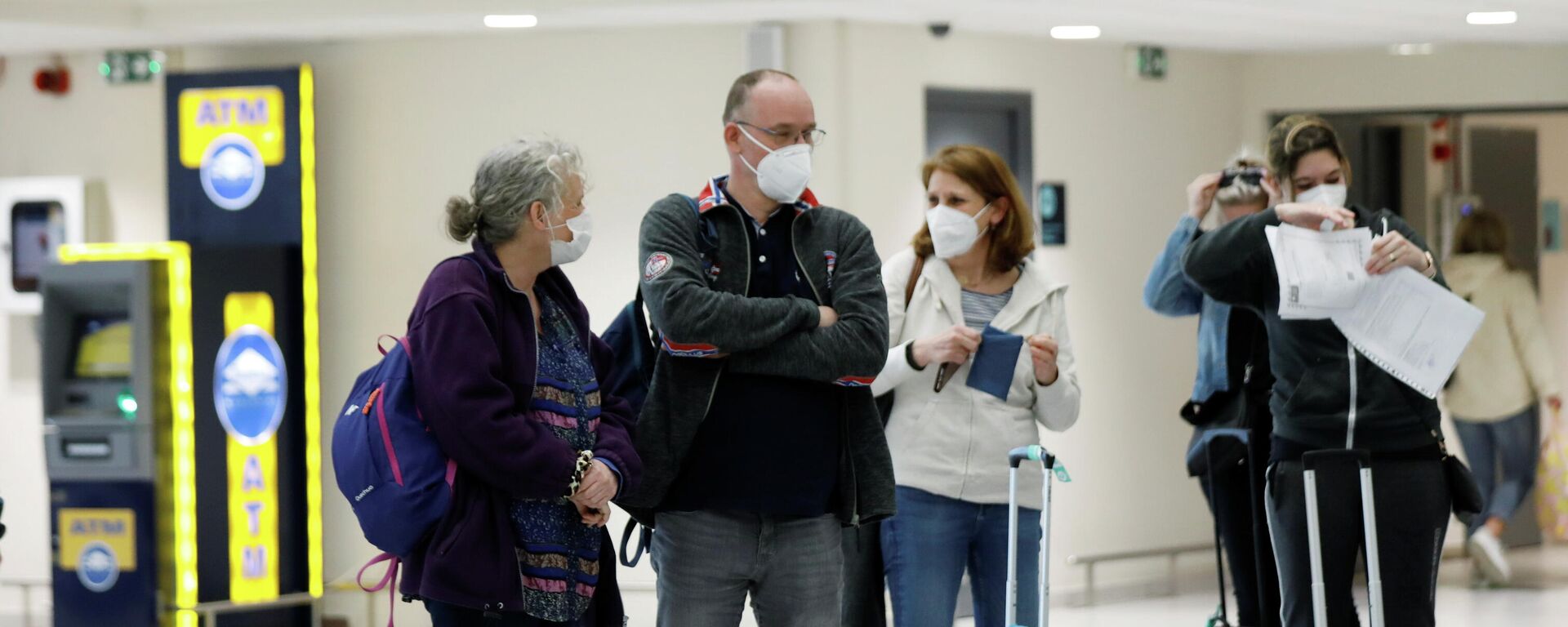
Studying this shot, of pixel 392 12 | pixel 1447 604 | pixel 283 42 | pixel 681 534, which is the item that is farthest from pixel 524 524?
pixel 1447 604

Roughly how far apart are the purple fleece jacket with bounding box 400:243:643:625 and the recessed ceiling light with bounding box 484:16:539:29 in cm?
359

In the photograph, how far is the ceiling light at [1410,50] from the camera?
772cm

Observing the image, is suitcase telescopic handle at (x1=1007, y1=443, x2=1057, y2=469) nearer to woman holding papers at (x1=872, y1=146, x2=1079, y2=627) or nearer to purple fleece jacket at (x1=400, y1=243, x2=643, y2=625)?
woman holding papers at (x1=872, y1=146, x2=1079, y2=627)

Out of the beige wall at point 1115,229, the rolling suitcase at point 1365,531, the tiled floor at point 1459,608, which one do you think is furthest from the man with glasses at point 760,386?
the tiled floor at point 1459,608

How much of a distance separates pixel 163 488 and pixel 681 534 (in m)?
3.99

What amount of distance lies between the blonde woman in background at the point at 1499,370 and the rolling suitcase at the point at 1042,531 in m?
4.86

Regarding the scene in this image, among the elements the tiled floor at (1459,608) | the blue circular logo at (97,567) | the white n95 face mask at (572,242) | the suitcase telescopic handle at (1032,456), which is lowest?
the tiled floor at (1459,608)

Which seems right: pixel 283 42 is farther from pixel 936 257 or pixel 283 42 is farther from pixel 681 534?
pixel 681 534

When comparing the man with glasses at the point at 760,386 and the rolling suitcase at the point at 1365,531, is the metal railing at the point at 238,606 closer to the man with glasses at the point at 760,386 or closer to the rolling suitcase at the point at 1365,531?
the man with glasses at the point at 760,386

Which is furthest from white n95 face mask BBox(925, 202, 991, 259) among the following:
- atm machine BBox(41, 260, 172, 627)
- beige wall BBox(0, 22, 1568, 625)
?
atm machine BBox(41, 260, 172, 627)

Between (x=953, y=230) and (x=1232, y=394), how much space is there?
4.53ft

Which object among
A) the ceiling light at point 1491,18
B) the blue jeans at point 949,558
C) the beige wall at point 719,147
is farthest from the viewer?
the ceiling light at point 1491,18

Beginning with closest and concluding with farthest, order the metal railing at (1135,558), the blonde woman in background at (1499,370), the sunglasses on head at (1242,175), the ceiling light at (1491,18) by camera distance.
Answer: the sunglasses on head at (1242,175)
the ceiling light at (1491,18)
the metal railing at (1135,558)
the blonde woman in background at (1499,370)

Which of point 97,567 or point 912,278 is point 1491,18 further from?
point 97,567
